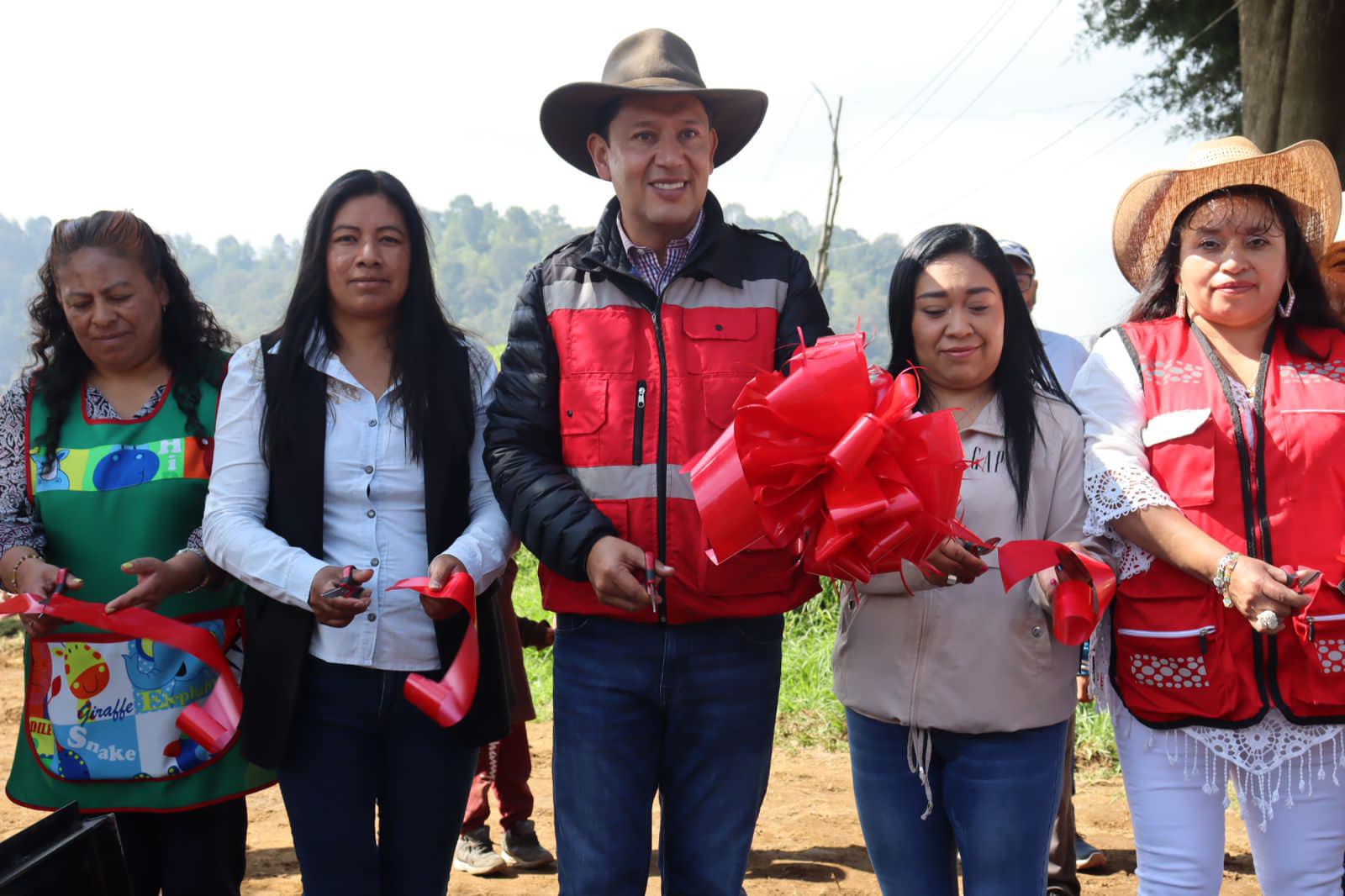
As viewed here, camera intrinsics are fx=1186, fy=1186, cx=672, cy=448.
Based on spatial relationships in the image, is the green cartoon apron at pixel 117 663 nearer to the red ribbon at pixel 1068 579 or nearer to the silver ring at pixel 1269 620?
the red ribbon at pixel 1068 579

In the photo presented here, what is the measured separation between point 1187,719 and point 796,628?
5268 millimetres

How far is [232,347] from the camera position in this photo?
321 cm

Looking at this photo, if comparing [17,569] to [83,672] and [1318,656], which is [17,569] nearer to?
[83,672]

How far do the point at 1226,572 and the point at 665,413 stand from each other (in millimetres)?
1135

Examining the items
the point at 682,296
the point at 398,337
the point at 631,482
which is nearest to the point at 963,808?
the point at 631,482

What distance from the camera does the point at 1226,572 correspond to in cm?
227

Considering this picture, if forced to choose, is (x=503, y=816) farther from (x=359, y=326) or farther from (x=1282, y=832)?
Answer: (x=1282, y=832)

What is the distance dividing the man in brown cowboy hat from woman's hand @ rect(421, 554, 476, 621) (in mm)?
147

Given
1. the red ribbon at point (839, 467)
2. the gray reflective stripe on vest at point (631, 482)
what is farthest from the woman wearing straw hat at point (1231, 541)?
the gray reflective stripe on vest at point (631, 482)

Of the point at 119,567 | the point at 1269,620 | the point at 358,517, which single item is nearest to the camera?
the point at 1269,620

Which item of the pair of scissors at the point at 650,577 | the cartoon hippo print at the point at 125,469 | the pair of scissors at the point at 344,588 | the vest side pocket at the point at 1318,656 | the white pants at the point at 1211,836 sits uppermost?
the cartoon hippo print at the point at 125,469

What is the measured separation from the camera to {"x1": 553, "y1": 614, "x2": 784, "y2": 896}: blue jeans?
247cm

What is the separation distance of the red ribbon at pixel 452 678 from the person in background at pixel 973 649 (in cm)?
80

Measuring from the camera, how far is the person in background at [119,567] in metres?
2.73
